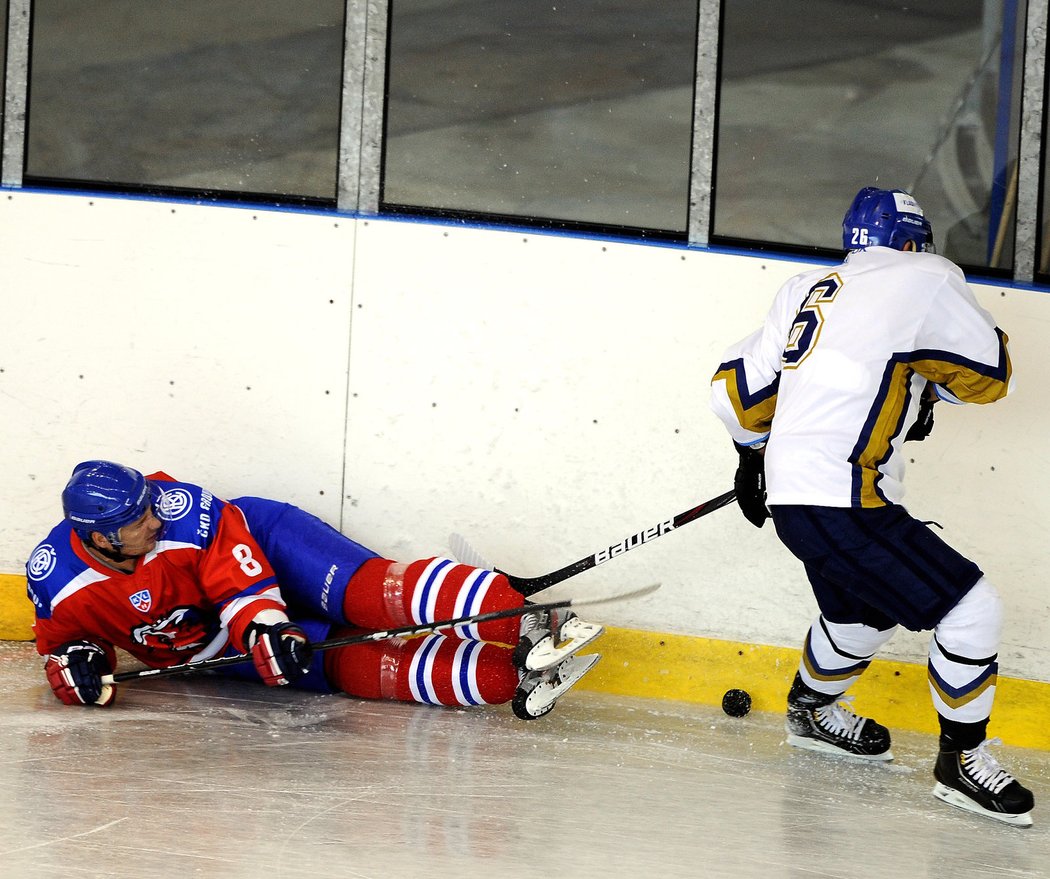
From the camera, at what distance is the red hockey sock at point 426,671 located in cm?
285

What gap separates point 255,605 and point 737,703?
1.25 metres

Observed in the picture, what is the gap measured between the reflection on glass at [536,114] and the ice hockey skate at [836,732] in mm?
1368

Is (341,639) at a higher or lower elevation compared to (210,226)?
lower

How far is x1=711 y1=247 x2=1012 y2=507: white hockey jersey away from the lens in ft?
7.72

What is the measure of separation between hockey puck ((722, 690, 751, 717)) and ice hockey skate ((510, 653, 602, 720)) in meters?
0.49

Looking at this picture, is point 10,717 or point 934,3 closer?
point 10,717

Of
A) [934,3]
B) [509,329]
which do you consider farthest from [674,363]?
[934,3]

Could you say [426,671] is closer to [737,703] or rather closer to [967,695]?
[737,703]

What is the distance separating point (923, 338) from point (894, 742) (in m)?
1.16

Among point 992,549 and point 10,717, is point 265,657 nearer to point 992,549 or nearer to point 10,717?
point 10,717

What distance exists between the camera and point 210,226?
10.8 ft

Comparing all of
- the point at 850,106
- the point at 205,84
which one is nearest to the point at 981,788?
the point at 850,106

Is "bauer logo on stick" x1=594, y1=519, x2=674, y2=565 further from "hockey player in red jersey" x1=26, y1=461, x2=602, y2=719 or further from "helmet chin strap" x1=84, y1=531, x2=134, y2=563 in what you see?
"helmet chin strap" x1=84, y1=531, x2=134, y2=563

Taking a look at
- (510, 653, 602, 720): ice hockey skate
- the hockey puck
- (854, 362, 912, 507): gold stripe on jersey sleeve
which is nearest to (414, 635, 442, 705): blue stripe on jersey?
(510, 653, 602, 720): ice hockey skate
